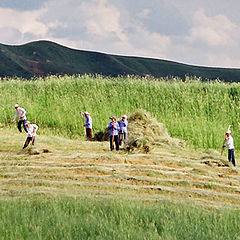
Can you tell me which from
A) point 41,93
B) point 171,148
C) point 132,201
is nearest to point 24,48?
point 41,93

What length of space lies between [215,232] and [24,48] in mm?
90351

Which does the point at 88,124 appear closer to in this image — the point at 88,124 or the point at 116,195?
the point at 88,124

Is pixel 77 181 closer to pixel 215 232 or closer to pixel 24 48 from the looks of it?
pixel 215 232

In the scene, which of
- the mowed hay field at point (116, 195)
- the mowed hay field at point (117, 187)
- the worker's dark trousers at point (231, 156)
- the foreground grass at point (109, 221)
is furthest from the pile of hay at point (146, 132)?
the foreground grass at point (109, 221)

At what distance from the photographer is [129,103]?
3016 centimetres

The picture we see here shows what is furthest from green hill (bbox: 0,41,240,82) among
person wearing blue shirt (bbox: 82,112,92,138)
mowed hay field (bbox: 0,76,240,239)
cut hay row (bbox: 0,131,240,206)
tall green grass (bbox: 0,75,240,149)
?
cut hay row (bbox: 0,131,240,206)

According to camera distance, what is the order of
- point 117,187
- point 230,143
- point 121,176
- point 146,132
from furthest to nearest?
point 146,132 → point 230,143 → point 121,176 → point 117,187

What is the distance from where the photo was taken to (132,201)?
1060 cm

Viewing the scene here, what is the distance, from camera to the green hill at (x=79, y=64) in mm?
84375

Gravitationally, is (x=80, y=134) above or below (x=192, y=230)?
above

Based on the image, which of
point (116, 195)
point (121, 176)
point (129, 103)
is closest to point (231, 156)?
point (121, 176)

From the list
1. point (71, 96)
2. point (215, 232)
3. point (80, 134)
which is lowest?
point (215, 232)

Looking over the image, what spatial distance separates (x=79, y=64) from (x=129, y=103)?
6979cm

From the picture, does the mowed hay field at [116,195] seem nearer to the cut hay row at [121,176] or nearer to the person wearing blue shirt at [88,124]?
the cut hay row at [121,176]
